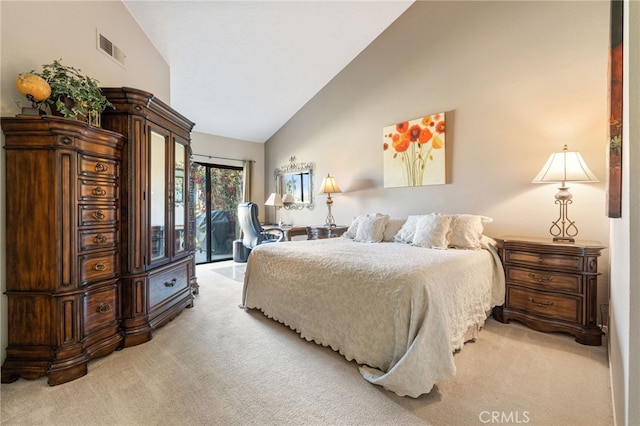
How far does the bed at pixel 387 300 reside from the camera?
62.2 inches

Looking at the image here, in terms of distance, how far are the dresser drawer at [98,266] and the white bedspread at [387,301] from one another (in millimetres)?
1191

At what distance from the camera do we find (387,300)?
1.72 meters

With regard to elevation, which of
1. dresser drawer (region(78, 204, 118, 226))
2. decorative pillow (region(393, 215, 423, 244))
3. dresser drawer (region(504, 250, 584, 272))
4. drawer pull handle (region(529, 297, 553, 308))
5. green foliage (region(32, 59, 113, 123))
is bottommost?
drawer pull handle (region(529, 297, 553, 308))

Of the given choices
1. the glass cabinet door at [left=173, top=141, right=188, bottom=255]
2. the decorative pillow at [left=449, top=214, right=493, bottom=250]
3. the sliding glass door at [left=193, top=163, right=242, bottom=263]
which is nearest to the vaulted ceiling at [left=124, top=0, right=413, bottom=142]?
the sliding glass door at [left=193, top=163, right=242, bottom=263]

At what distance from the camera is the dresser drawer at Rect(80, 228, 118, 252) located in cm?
189

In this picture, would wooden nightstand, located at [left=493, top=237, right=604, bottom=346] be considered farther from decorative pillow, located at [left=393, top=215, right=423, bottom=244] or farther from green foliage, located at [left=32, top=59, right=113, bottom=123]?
green foliage, located at [left=32, top=59, right=113, bottom=123]

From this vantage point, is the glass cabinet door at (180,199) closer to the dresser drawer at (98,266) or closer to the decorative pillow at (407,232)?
the dresser drawer at (98,266)

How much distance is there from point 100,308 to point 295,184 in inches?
152

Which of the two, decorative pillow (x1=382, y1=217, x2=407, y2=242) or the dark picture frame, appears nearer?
the dark picture frame

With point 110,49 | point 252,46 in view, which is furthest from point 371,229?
point 110,49

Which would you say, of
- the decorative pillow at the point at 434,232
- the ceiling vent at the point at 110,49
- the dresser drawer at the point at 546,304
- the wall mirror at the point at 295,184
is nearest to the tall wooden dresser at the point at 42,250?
the ceiling vent at the point at 110,49

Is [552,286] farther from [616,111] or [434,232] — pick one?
[616,111]

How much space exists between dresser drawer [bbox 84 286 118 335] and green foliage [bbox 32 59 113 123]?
123 centimetres

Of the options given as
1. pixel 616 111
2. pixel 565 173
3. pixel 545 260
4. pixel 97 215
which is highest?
pixel 616 111
